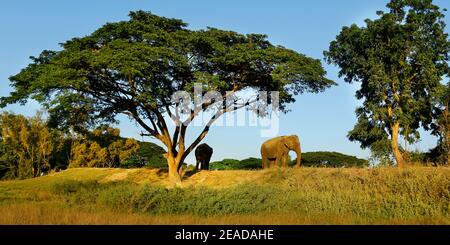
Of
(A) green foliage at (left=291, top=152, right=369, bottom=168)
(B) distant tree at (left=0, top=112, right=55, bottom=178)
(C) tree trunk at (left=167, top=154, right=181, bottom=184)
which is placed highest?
(B) distant tree at (left=0, top=112, right=55, bottom=178)

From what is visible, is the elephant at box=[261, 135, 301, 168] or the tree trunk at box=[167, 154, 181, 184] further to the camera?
the elephant at box=[261, 135, 301, 168]

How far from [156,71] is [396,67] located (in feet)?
60.0

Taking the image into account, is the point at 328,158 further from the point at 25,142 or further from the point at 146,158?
the point at 25,142

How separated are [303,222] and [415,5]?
29.9 meters

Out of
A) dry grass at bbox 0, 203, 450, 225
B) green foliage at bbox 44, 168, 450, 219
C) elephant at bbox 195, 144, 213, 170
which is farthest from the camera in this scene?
elephant at bbox 195, 144, 213, 170

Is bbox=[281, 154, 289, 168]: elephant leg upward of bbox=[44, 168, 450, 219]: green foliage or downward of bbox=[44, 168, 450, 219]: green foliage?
upward

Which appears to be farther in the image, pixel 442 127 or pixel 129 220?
pixel 442 127

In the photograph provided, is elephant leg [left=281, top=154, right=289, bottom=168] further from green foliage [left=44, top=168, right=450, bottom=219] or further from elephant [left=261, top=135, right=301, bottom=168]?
green foliage [left=44, top=168, right=450, bottom=219]

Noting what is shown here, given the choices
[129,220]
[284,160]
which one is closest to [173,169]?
[284,160]

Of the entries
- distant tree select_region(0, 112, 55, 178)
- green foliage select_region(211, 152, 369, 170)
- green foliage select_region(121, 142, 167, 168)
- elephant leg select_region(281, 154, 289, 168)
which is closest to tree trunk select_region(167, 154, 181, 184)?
elephant leg select_region(281, 154, 289, 168)

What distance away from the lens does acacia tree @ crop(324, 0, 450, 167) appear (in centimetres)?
3412

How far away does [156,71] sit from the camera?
26.5m

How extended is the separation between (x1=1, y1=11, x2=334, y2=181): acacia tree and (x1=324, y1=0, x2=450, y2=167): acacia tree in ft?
24.6
